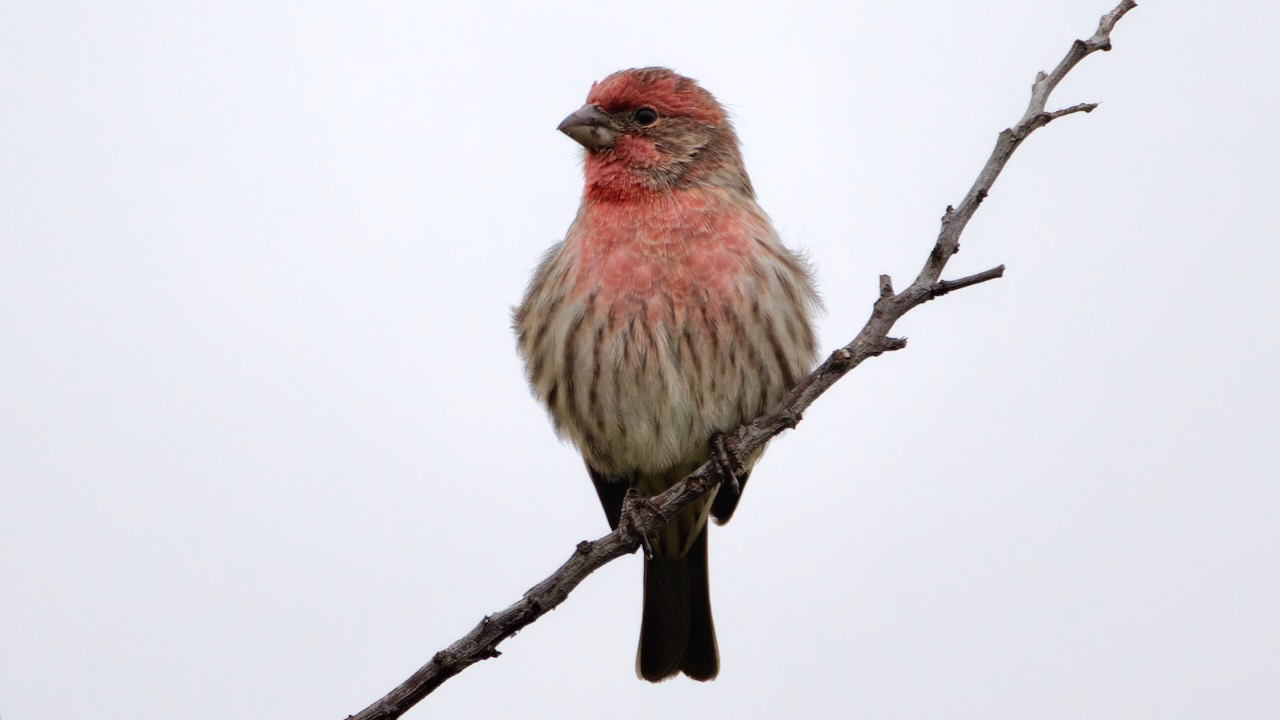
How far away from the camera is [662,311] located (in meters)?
6.33

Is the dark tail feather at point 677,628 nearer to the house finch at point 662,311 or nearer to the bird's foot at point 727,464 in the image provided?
the house finch at point 662,311

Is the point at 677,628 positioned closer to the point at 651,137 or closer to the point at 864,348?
the point at 651,137

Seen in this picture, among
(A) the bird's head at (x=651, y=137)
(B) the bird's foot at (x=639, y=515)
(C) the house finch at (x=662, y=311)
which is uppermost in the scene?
(A) the bird's head at (x=651, y=137)

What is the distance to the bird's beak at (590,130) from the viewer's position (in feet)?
23.3

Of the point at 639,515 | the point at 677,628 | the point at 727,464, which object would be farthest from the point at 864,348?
the point at 677,628

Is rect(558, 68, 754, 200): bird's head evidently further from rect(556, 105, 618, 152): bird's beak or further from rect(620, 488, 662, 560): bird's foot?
rect(620, 488, 662, 560): bird's foot

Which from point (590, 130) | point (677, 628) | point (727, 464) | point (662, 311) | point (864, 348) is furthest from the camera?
point (677, 628)

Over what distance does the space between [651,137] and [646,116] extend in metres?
0.14

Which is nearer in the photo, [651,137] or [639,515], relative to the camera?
[639,515]

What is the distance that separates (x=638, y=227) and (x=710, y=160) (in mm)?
750

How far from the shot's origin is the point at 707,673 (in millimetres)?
7508

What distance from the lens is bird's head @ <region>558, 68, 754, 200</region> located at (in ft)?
22.8

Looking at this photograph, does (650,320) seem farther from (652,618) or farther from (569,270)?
(652,618)

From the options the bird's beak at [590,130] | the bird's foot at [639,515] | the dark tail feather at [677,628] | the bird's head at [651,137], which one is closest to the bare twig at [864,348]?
the bird's foot at [639,515]
